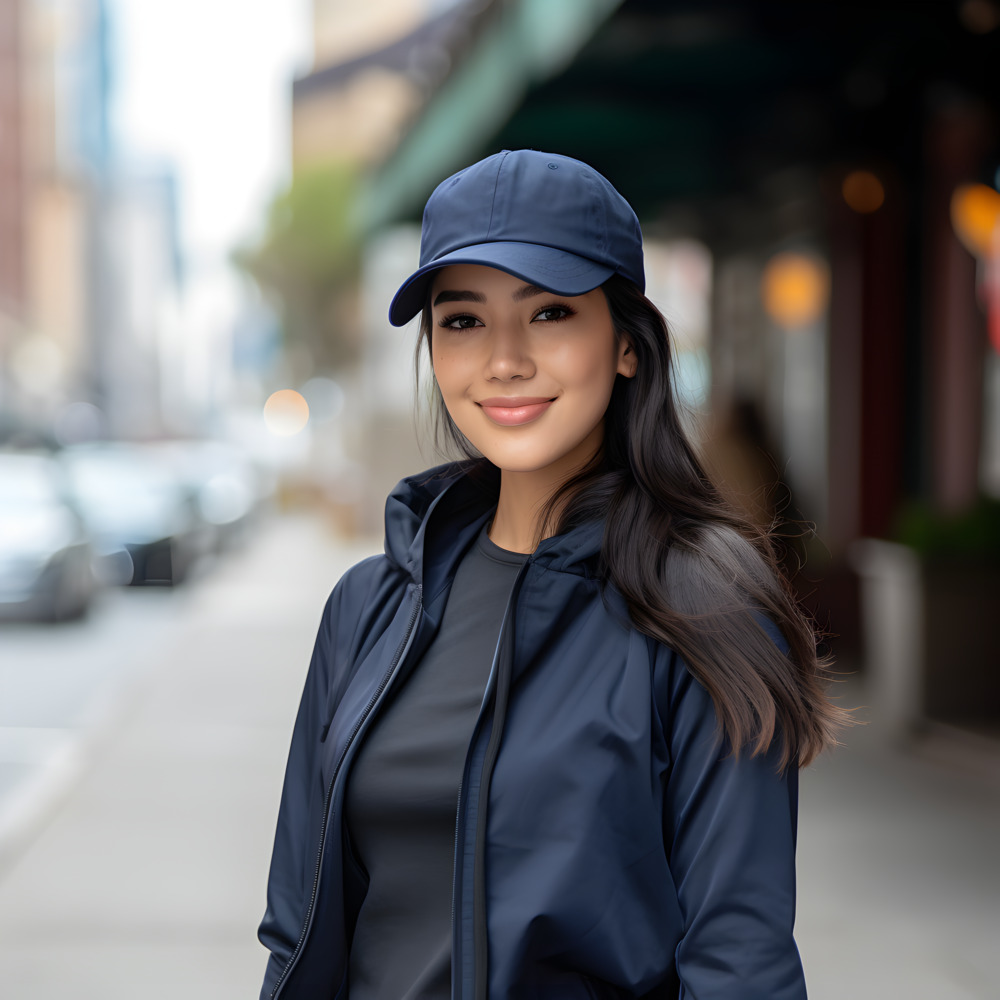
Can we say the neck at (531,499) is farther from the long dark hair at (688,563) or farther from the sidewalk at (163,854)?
the sidewalk at (163,854)

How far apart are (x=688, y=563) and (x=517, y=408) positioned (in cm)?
33

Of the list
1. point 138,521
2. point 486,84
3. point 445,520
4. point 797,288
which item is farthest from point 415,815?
point 138,521

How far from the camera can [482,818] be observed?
64.8 inches

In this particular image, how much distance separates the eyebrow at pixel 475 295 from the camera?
5.84 feet

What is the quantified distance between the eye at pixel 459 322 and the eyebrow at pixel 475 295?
0.11 ft

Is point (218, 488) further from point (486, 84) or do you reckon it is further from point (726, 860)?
point (726, 860)

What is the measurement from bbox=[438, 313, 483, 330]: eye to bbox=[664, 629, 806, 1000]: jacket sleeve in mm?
547

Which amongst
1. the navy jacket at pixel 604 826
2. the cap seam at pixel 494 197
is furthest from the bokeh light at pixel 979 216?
the navy jacket at pixel 604 826

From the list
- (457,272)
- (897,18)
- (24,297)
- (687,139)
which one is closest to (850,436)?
(687,139)

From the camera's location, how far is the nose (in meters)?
1.80

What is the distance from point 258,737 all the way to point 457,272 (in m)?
6.68

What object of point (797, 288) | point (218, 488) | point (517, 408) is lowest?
point (218, 488)

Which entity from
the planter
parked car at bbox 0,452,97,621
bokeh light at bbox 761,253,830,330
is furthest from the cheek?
parked car at bbox 0,452,97,621

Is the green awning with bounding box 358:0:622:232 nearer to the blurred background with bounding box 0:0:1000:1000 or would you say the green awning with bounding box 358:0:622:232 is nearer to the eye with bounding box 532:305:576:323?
the blurred background with bounding box 0:0:1000:1000
